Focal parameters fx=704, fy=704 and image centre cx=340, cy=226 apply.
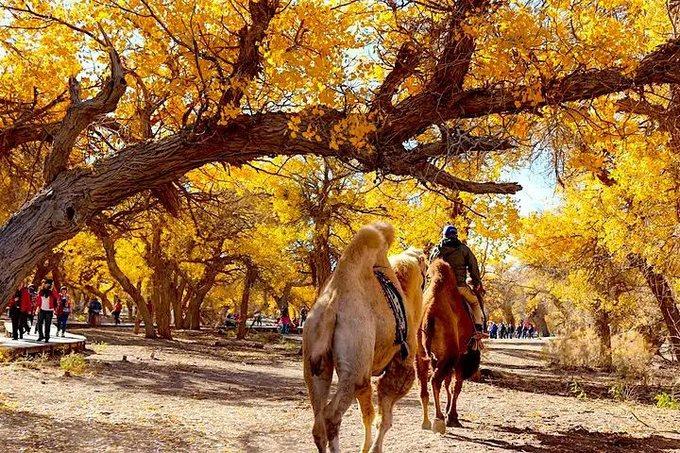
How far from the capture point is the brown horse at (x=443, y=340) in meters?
8.39

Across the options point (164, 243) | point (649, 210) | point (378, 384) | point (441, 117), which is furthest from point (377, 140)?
point (164, 243)

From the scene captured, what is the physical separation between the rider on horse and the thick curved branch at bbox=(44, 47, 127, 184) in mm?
4380

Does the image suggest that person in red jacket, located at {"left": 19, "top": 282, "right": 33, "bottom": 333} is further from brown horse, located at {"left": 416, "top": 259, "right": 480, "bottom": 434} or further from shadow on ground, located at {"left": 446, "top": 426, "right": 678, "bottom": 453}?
shadow on ground, located at {"left": 446, "top": 426, "right": 678, "bottom": 453}

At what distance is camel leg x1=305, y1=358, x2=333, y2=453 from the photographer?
5031 millimetres

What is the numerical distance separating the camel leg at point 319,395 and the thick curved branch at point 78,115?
169 inches

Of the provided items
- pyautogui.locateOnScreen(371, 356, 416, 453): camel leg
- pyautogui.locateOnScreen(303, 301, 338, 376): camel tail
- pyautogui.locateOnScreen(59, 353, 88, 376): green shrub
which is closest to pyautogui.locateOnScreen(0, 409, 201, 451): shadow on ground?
pyautogui.locateOnScreen(371, 356, 416, 453): camel leg

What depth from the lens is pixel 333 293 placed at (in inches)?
219

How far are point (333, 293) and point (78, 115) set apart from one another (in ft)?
13.8

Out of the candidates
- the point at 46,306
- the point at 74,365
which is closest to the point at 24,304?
the point at 46,306

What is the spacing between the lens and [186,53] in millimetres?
9062

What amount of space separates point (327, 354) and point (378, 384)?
4.00 feet

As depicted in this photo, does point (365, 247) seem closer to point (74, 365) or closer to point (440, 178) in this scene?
point (440, 178)

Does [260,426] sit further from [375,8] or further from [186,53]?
[375,8]

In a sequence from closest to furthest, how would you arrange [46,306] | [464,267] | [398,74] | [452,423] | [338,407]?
[338,407], [398,74], [452,423], [464,267], [46,306]
